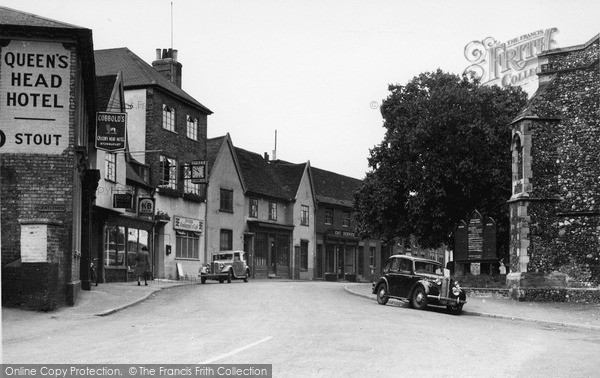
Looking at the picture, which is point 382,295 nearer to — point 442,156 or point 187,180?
point 442,156

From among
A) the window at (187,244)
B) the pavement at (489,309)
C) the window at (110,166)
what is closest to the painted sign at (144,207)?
the window at (110,166)

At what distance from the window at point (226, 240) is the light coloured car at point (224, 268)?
330 inches

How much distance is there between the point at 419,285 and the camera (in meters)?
22.5

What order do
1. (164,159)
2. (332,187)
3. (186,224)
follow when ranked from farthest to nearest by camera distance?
1. (332,187)
2. (186,224)
3. (164,159)

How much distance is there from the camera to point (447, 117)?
32.9m

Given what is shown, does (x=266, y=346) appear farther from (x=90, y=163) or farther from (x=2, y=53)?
(x=90, y=163)

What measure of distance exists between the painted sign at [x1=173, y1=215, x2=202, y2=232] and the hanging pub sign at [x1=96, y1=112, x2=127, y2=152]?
16.6 m

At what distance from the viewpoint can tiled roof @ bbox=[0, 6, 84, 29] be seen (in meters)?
19.5

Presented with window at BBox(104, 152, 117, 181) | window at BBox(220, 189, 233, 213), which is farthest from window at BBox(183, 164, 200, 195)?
window at BBox(104, 152, 117, 181)

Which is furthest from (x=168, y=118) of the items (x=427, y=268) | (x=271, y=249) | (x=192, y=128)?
(x=427, y=268)

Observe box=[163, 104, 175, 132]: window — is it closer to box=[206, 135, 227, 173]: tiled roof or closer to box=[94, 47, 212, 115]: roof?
box=[94, 47, 212, 115]: roof

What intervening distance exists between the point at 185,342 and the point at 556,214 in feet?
59.7

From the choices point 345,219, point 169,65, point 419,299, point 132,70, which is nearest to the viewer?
point 419,299

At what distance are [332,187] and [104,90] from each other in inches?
1409
